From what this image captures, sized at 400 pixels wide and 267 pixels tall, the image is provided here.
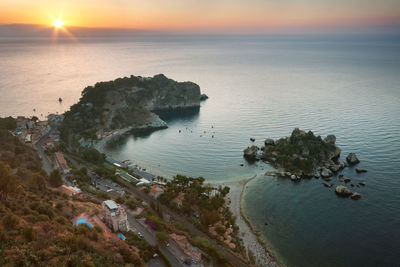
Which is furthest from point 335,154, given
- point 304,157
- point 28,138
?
point 28,138

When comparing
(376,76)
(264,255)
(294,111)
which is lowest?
(264,255)

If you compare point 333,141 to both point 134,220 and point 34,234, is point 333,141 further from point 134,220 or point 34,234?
point 34,234

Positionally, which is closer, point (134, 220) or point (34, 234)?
point (34, 234)

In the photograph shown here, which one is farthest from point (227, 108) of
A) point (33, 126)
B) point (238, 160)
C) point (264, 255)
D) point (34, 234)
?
point (34, 234)

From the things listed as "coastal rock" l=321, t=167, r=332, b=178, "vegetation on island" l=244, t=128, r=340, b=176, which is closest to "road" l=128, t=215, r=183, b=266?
"vegetation on island" l=244, t=128, r=340, b=176

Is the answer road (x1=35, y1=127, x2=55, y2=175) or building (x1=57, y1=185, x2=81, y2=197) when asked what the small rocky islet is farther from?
road (x1=35, y1=127, x2=55, y2=175)

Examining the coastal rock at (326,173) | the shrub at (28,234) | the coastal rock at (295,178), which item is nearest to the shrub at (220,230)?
the shrub at (28,234)

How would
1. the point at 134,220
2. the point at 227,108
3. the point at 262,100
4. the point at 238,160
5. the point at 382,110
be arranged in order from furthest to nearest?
the point at 262,100
the point at 227,108
the point at 382,110
the point at 238,160
the point at 134,220
